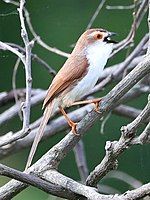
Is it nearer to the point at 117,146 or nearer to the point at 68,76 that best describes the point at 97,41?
the point at 68,76

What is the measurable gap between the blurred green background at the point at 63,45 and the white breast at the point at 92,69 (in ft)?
10.6

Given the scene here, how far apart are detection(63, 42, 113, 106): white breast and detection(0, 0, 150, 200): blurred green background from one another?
3.23 meters

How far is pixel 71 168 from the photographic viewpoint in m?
6.93

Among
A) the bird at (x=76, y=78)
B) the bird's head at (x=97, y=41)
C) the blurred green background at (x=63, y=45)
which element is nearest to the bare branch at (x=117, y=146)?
the bird at (x=76, y=78)

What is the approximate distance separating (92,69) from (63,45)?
4.67 meters

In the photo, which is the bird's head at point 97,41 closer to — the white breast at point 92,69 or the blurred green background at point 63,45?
the white breast at point 92,69

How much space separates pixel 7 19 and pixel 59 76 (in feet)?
14.8

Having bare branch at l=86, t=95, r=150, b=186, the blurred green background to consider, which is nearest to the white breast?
bare branch at l=86, t=95, r=150, b=186

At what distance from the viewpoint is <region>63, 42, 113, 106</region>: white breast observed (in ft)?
10.6

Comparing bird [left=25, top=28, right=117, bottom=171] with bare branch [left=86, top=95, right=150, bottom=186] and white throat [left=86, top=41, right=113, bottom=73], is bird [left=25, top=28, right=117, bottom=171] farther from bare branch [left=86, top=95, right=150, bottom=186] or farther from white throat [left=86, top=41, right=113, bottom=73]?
bare branch [left=86, top=95, right=150, bottom=186]

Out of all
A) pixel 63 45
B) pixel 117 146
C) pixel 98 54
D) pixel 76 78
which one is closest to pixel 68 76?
pixel 76 78

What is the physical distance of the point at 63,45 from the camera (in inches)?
311

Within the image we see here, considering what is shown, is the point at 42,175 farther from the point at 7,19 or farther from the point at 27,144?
Result: the point at 7,19

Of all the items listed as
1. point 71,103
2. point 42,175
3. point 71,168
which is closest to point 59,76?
point 71,103
